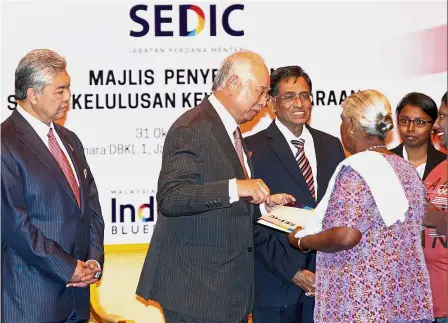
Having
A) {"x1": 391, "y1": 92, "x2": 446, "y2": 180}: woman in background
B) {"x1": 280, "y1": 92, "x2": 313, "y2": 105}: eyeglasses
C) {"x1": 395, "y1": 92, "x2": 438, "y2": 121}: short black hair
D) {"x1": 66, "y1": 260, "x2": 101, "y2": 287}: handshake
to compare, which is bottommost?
{"x1": 66, "y1": 260, "x2": 101, "y2": 287}: handshake

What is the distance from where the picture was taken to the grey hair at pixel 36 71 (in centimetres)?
391

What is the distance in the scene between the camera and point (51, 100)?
391 cm

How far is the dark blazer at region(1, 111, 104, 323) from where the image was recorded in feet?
12.2

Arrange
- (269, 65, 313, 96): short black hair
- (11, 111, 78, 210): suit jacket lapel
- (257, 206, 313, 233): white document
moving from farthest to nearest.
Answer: (269, 65, 313, 96): short black hair
(257, 206, 313, 233): white document
(11, 111, 78, 210): suit jacket lapel

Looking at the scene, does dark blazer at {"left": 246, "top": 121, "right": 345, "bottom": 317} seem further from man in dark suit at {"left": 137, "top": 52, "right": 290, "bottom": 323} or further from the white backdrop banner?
the white backdrop banner

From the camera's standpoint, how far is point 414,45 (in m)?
6.06

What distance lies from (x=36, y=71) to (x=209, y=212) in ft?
3.61

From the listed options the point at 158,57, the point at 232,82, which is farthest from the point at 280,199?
the point at 158,57

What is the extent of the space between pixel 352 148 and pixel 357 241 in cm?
45

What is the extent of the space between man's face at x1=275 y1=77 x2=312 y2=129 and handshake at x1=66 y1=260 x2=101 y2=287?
4.87ft

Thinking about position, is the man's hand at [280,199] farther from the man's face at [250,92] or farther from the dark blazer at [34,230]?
the dark blazer at [34,230]

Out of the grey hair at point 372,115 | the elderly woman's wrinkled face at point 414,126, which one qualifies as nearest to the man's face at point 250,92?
the grey hair at point 372,115

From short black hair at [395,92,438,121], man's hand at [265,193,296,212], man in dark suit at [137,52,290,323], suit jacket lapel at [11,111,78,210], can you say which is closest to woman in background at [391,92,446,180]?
short black hair at [395,92,438,121]

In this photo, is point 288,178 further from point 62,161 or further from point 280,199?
point 62,161
